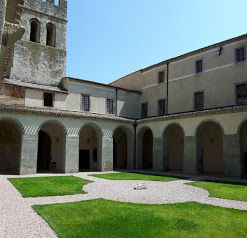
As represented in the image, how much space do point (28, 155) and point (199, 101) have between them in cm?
1657

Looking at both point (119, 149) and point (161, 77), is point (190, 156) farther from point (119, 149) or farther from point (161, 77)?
point (119, 149)

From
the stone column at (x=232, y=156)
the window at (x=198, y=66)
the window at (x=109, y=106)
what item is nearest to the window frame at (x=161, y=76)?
the window at (x=198, y=66)

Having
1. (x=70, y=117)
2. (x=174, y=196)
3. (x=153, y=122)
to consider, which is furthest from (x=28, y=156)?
(x=174, y=196)

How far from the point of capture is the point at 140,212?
9438mm

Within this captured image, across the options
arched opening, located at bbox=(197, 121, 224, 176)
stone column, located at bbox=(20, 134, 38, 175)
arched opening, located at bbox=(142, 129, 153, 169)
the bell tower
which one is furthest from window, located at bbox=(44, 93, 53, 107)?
arched opening, located at bbox=(197, 121, 224, 176)

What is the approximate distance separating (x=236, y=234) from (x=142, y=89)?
26945 mm

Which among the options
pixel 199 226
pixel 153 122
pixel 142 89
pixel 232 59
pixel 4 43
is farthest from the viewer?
pixel 142 89

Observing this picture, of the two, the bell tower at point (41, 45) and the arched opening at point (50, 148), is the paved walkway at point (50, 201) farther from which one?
the bell tower at point (41, 45)

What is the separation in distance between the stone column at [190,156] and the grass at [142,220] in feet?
42.3

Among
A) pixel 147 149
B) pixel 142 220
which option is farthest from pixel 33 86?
pixel 142 220

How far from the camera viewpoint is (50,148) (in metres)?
27.9

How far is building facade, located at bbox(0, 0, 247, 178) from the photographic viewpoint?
906 inches

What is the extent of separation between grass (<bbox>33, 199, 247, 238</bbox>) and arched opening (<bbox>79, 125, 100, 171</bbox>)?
1944 cm

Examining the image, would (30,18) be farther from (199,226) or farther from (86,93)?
(199,226)
